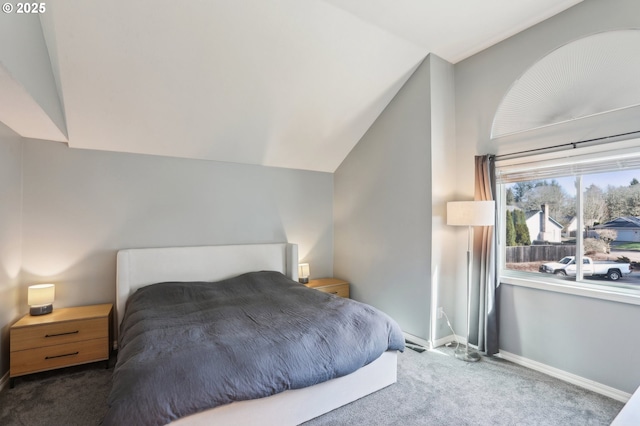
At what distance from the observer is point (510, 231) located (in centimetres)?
324

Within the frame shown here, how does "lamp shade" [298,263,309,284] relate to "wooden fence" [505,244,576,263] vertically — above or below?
below

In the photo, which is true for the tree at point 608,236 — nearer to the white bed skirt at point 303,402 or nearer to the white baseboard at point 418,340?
the white baseboard at point 418,340

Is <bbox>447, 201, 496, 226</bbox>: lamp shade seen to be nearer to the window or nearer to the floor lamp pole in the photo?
the floor lamp pole

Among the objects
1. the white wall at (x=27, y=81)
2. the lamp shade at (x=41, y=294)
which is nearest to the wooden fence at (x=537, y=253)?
the white wall at (x=27, y=81)

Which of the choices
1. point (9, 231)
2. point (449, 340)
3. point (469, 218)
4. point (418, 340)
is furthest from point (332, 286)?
point (9, 231)

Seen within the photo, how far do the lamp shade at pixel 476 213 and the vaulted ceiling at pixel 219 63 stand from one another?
162cm

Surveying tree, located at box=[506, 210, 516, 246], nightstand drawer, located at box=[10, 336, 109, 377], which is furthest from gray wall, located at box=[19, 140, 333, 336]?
tree, located at box=[506, 210, 516, 246]

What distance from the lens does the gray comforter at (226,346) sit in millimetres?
1599

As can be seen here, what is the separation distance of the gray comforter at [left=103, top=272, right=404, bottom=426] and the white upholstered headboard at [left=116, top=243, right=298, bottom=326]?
0.21m

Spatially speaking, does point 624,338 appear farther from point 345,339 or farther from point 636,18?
point 636,18

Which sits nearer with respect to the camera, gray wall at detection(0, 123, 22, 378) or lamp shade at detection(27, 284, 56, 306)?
gray wall at detection(0, 123, 22, 378)

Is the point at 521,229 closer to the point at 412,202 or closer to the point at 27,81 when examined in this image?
the point at 412,202

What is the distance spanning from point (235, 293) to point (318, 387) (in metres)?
1.46

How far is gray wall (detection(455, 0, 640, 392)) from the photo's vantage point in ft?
7.75
